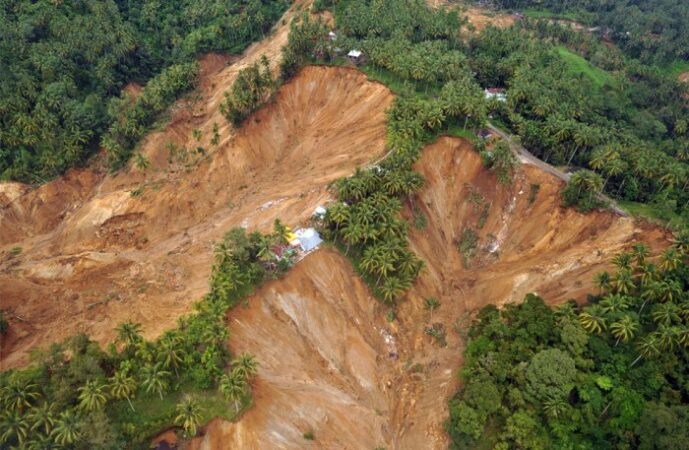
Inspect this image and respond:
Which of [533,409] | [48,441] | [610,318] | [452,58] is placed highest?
[452,58]

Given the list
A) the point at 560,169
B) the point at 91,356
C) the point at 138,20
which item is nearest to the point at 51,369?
the point at 91,356

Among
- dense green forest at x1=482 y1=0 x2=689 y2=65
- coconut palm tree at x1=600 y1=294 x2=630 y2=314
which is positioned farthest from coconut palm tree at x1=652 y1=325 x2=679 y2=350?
dense green forest at x1=482 y1=0 x2=689 y2=65

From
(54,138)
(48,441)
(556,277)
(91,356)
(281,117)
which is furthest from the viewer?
(281,117)

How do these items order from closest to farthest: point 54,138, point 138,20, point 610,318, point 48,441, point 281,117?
1. point 48,441
2. point 610,318
3. point 54,138
4. point 281,117
5. point 138,20

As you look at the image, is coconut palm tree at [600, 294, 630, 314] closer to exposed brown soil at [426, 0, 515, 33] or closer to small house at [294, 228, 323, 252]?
small house at [294, 228, 323, 252]

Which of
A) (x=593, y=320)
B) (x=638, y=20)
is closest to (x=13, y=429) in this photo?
(x=593, y=320)

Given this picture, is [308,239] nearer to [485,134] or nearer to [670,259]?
[485,134]

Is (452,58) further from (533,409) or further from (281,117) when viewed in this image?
(533,409)
